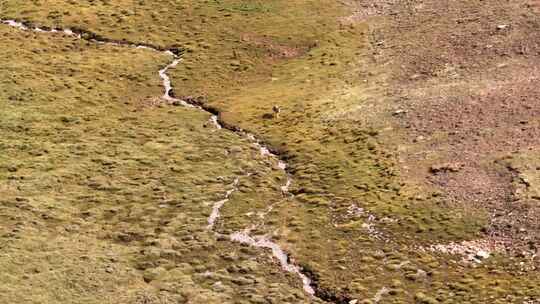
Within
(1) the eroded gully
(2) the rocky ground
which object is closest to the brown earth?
(2) the rocky ground

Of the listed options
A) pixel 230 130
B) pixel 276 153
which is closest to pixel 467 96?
pixel 276 153

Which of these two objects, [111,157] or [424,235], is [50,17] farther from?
[424,235]

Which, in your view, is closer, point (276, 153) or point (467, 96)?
point (276, 153)

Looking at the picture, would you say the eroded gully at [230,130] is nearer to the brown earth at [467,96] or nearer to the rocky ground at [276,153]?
the rocky ground at [276,153]

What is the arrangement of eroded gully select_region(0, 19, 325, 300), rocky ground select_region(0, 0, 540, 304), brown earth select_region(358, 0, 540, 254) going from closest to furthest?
1. rocky ground select_region(0, 0, 540, 304)
2. eroded gully select_region(0, 19, 325, 300)
3. brown earth select_region(358, 0, 540, 254)

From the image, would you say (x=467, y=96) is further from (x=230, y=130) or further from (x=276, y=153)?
(x=230, y=130)

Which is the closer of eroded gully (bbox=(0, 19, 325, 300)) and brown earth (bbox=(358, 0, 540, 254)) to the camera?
eroded gully (bbox=(0, 19, 325, 300))

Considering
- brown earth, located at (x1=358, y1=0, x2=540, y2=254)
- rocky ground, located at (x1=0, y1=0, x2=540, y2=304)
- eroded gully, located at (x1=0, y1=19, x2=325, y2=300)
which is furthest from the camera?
brown earth, located at (x1=358, y1=0, x2=540, y2=254)

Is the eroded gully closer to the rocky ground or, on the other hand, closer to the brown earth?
the rocky ground
